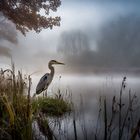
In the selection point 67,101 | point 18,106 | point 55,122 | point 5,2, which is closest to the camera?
point 18,106

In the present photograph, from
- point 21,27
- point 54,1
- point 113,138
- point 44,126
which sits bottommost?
point 113,138

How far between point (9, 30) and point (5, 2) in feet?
13.5

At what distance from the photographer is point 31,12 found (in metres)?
8.38

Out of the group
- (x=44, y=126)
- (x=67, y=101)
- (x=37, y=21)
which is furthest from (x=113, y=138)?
(x=37, y=21)

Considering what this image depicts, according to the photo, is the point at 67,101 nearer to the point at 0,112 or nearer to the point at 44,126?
the point at 0,112

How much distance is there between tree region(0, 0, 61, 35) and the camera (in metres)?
8.29

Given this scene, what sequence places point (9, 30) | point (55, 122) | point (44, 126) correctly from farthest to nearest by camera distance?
point (9, 30)
point (55, 122)
point (44, 126)

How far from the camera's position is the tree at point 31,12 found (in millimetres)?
8293

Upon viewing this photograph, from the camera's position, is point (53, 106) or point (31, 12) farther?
point (31, 12)

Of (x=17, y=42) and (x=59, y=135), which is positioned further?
(x=17, y=42)

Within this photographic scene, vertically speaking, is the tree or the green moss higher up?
the tree

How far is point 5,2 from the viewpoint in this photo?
26.9 feet

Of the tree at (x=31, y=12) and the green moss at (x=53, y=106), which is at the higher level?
the tree at (x=31, y=12)

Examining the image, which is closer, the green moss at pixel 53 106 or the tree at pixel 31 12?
the green moss at pixel 53 106
